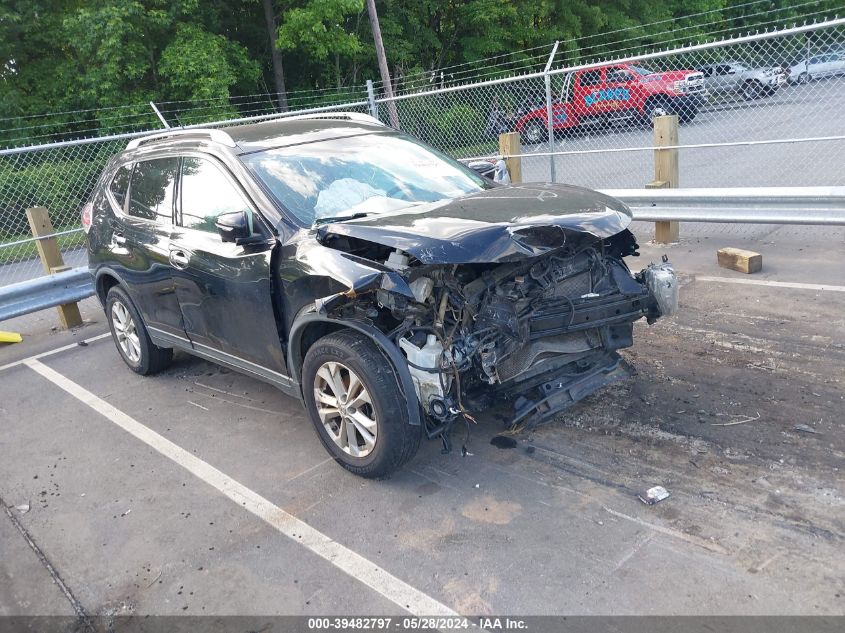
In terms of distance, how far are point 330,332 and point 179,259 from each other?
1447 millimetres

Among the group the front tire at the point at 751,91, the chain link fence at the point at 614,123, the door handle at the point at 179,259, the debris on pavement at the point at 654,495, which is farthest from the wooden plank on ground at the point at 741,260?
the door handle at the point at 179,259

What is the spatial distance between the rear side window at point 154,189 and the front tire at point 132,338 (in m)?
0.83

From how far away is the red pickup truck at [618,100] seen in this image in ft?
37.0

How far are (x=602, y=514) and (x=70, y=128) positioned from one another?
21476 millimetres

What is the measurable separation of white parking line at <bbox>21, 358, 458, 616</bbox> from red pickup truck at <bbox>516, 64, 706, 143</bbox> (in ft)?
25.7

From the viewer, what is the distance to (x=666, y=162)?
8.16m

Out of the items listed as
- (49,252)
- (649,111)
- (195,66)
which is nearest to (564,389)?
(49,252)

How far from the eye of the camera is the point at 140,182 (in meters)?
5.63

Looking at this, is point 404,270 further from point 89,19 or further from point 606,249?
point 89,19

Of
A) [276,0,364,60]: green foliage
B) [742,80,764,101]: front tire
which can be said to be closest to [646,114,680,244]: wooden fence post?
[742,80,764,101]: front tire

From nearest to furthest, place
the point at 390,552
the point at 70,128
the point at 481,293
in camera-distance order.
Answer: the point at 390,552 → the point at 481,293 → the point at 70,128

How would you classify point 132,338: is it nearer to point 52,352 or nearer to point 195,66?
point 52,352

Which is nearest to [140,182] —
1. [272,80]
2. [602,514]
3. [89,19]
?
[602,514]

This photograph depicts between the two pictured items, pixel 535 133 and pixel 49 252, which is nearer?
pixel 49 252
